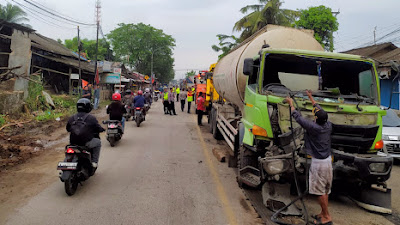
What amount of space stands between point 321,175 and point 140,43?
65.1 metres

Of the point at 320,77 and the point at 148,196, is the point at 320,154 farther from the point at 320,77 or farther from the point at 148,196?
the point at 148,196

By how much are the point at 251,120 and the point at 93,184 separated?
327 centimetres

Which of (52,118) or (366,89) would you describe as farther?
(52,118)

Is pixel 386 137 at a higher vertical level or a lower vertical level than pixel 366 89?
lower

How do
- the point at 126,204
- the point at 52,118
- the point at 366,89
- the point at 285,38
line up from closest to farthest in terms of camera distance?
the point at 126,204 < the point at 366,89 < the point at 285,38 < the point at 52,118

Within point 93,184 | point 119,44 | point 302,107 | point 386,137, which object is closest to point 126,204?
point 93,184

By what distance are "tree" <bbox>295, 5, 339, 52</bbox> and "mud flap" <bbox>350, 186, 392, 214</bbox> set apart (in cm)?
1897

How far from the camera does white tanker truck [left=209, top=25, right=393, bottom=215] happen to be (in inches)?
180

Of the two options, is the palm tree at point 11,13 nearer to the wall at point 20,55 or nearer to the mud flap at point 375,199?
the wall at point 20,55

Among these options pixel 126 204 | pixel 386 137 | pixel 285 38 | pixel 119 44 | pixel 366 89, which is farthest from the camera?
pixel 119 44

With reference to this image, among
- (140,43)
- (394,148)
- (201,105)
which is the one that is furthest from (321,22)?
(140,43)

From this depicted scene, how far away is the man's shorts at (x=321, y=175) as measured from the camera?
13.8 ft

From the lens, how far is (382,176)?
4383mm

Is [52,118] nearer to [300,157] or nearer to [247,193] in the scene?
[247,193]
